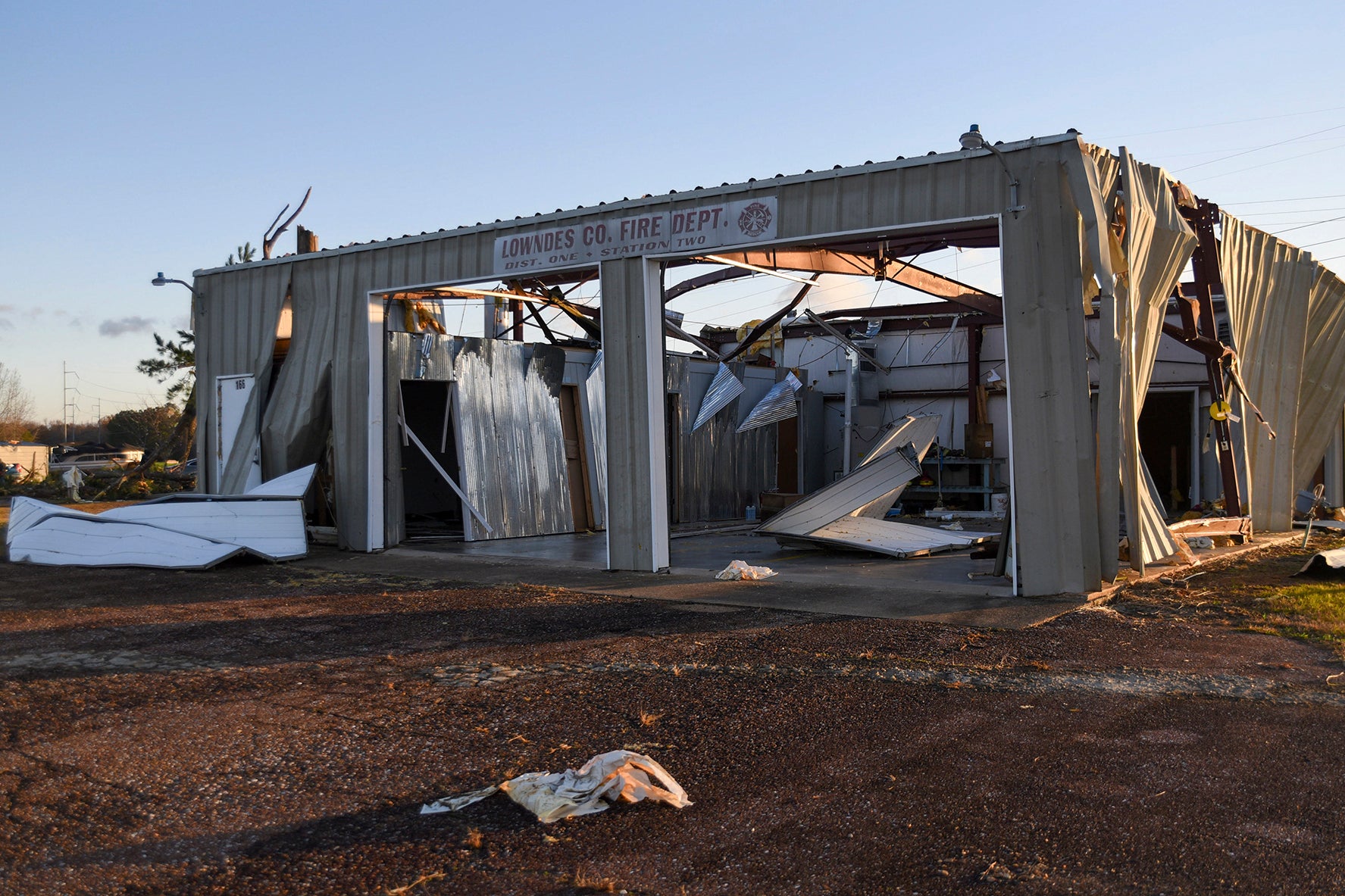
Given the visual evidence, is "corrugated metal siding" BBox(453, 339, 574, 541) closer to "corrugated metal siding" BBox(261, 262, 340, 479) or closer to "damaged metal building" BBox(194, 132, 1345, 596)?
"damaged metal building" BBox(194, 132, 1345, 596)

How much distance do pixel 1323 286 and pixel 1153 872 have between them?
1386 cm

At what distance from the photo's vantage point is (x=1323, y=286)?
14.1m

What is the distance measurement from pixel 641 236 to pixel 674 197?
533 mm

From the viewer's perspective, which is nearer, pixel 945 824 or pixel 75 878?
pixel 75 878

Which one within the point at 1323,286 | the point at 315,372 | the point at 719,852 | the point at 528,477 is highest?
the point at 1323,286

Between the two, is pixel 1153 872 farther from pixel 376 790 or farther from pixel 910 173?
pixel 910 173

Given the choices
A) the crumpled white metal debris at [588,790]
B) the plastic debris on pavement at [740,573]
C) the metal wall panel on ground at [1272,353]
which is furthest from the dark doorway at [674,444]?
the crumpled white metal debris at [588,790]

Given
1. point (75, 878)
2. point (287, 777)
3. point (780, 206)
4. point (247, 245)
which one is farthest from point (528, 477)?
point (247, 245)

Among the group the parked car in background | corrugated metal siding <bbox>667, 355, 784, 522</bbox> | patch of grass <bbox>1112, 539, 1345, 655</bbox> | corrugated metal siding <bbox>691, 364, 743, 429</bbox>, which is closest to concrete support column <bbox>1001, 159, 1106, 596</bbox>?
patch of grass <bbox>1112, 539, 1345, 655</bbox>

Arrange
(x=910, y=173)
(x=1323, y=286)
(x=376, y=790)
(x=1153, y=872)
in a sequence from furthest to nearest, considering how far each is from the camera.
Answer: (x=1323, y=286)
(x=910, y=173)
(x=376, y=790)
(x=1153, y=872)

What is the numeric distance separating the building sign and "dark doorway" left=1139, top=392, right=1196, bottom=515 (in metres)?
11.6

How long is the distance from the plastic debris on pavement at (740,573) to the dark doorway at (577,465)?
5.95m

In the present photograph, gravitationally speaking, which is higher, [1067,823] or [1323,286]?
[1323,286]

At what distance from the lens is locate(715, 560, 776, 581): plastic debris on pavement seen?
31.8 ft
